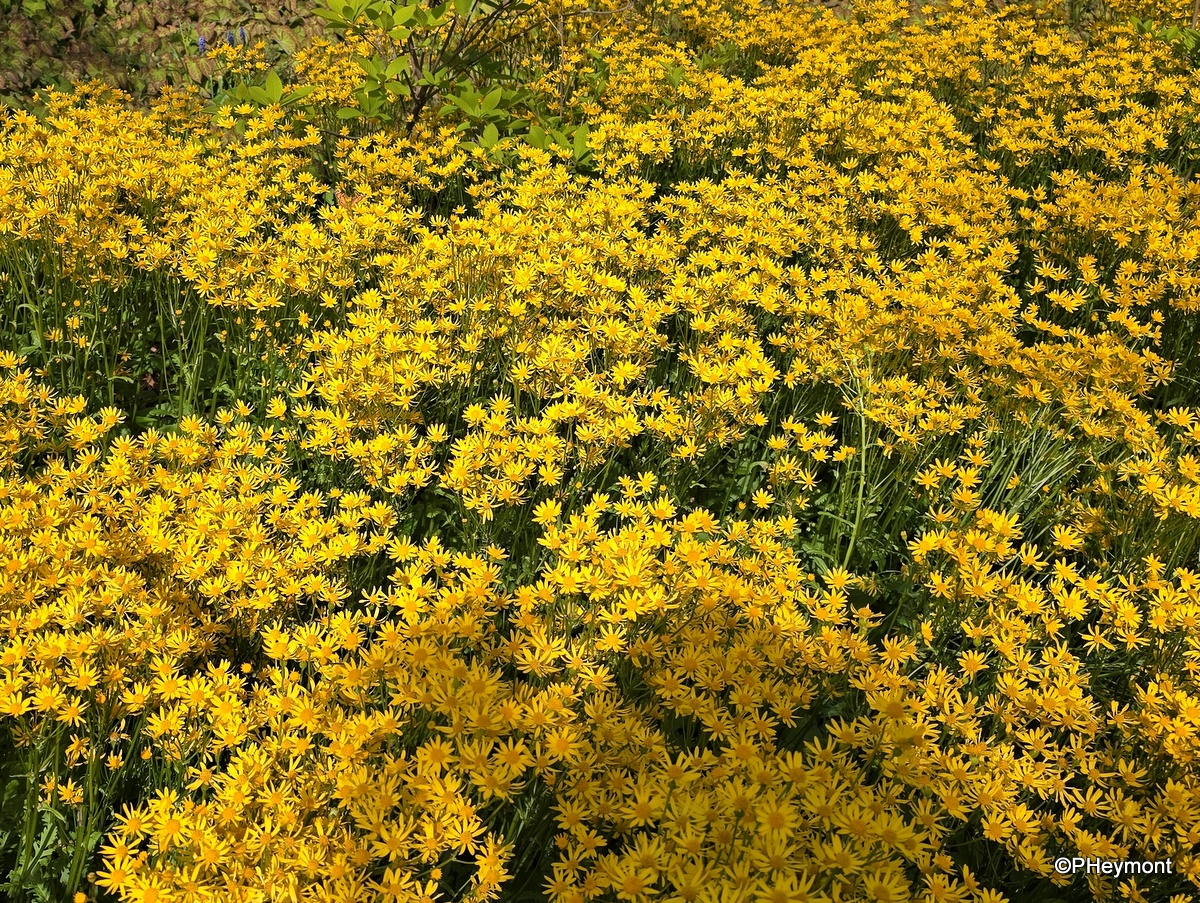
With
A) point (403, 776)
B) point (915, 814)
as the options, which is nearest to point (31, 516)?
point (403, 776)

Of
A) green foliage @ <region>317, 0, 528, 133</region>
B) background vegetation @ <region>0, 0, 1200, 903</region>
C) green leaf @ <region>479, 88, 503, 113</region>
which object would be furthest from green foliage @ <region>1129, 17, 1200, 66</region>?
green leaf @ <region>479, 88, 503, 113</region>

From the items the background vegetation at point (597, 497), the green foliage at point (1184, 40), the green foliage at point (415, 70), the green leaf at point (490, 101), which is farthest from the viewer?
the green foliage at point (1184, 40)

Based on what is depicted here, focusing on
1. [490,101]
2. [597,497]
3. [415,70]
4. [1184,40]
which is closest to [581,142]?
[490,101]

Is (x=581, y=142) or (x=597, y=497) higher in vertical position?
(x=581, y=142)

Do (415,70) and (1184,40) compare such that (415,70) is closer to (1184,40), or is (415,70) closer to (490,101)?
(490,101)

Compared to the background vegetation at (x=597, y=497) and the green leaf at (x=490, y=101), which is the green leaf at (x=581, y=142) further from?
the green leaf at (x=490, y=101)

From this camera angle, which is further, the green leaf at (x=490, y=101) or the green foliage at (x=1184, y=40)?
the green foliage at (x=1184, y=40)

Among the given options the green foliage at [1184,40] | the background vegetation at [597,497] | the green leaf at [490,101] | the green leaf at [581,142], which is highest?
the green foliage at [1184,40]

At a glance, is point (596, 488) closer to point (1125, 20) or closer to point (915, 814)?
point (915, 814)

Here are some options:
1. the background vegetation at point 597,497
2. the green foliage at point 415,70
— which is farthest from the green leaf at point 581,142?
the green foliage at point 415,70

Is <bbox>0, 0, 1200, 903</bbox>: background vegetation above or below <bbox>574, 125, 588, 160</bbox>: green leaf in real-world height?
below

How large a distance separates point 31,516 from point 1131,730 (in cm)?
293

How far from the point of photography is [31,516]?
2164 mm

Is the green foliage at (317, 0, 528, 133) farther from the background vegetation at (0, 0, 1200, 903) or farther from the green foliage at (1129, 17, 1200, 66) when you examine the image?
the green foliage at (1129, 17, 1200, 66)
